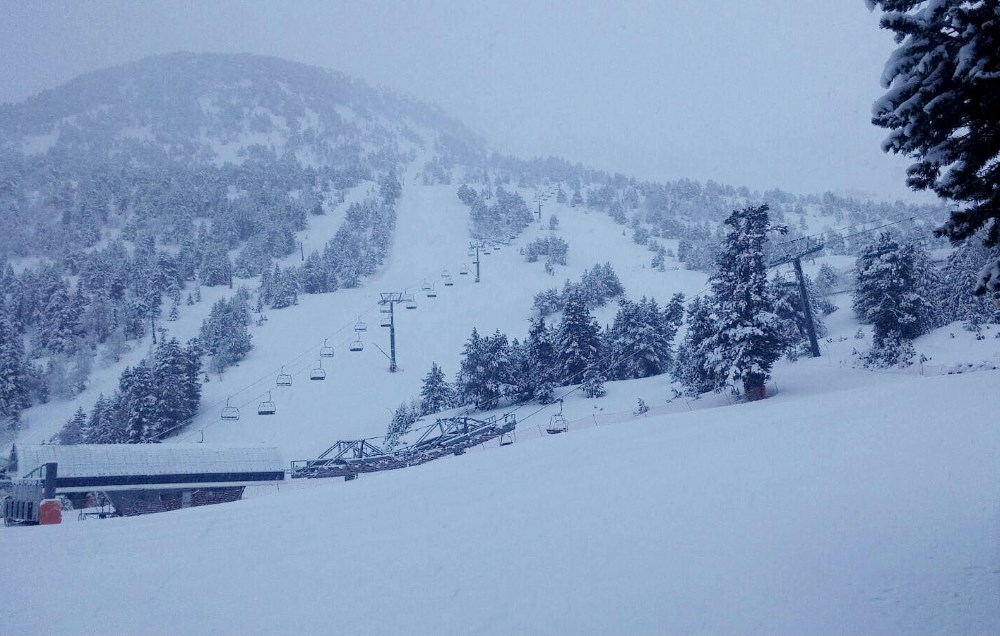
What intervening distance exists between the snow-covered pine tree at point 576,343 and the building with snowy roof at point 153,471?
78.7ft

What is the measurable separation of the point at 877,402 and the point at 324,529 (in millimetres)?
21200

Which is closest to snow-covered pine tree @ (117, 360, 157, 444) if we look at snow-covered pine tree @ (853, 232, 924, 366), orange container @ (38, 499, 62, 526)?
orange container @ (38, 499, 62, 526)

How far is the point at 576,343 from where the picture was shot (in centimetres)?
5147

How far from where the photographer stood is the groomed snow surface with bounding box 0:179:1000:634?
7.49 meters

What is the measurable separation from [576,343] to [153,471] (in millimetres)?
31844

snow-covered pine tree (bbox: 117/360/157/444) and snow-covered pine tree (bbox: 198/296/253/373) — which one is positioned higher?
snow-covered pine tree (bbox: 198/296/253/373)

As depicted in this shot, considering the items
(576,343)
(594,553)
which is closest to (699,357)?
(576,343)

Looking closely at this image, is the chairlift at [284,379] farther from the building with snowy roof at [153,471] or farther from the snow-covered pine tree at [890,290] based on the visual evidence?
the snow-covered pine tree at [890,290]

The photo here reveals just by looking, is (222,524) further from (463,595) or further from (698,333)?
(698,333)

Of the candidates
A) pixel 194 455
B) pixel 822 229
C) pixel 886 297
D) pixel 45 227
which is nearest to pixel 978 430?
pixel 886 297

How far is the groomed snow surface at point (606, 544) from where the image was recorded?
7488mm

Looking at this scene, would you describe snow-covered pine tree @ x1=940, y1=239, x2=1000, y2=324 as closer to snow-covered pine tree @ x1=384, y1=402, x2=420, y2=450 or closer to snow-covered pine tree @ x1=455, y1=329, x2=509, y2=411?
snow-covered pine tree @ x1=455, y1=329, x2=509, y2=411

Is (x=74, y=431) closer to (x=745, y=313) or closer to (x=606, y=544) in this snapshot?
(x=745, y=313)

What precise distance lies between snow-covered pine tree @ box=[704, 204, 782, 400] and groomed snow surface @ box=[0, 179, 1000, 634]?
960 cm
